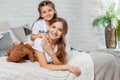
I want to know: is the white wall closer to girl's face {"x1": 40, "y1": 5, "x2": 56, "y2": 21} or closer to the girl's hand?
girl's face {"x1": 40, "y1": 5, "x2": 56, "y2": 21}

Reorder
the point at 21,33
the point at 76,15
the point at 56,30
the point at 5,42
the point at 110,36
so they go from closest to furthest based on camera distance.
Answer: the point at 56,30 → the point at 5,42 → the point at 21,33 → the point at 110,36 → the point at 76,15

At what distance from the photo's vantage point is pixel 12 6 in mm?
4387

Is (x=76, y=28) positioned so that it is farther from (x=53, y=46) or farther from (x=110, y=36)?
(x=53, y=46)

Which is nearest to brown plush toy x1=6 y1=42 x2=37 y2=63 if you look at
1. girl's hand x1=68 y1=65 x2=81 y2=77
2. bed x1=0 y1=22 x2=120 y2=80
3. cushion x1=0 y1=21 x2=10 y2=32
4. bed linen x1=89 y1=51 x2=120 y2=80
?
bed x1=0 y1=22 x2=120 y2=80

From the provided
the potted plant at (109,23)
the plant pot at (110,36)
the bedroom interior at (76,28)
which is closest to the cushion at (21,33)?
the bedroom interior at (76,28)

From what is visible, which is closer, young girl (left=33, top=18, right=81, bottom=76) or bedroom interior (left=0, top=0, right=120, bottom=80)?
young girl (left=33, top=18, right=81, bottom=76)

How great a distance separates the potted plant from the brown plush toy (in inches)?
76.5

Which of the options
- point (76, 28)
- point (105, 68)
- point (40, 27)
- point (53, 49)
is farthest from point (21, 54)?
point (76, 28)

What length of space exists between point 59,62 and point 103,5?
2460 millimetres

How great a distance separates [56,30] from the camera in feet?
7.63

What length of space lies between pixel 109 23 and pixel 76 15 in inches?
31.1

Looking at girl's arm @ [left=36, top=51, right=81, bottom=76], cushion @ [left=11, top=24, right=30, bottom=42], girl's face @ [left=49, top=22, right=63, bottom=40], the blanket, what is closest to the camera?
the blanket

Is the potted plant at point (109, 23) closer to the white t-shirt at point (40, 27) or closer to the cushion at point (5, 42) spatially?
the cushion at point (5, 42)

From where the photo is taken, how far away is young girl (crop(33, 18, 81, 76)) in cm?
223
